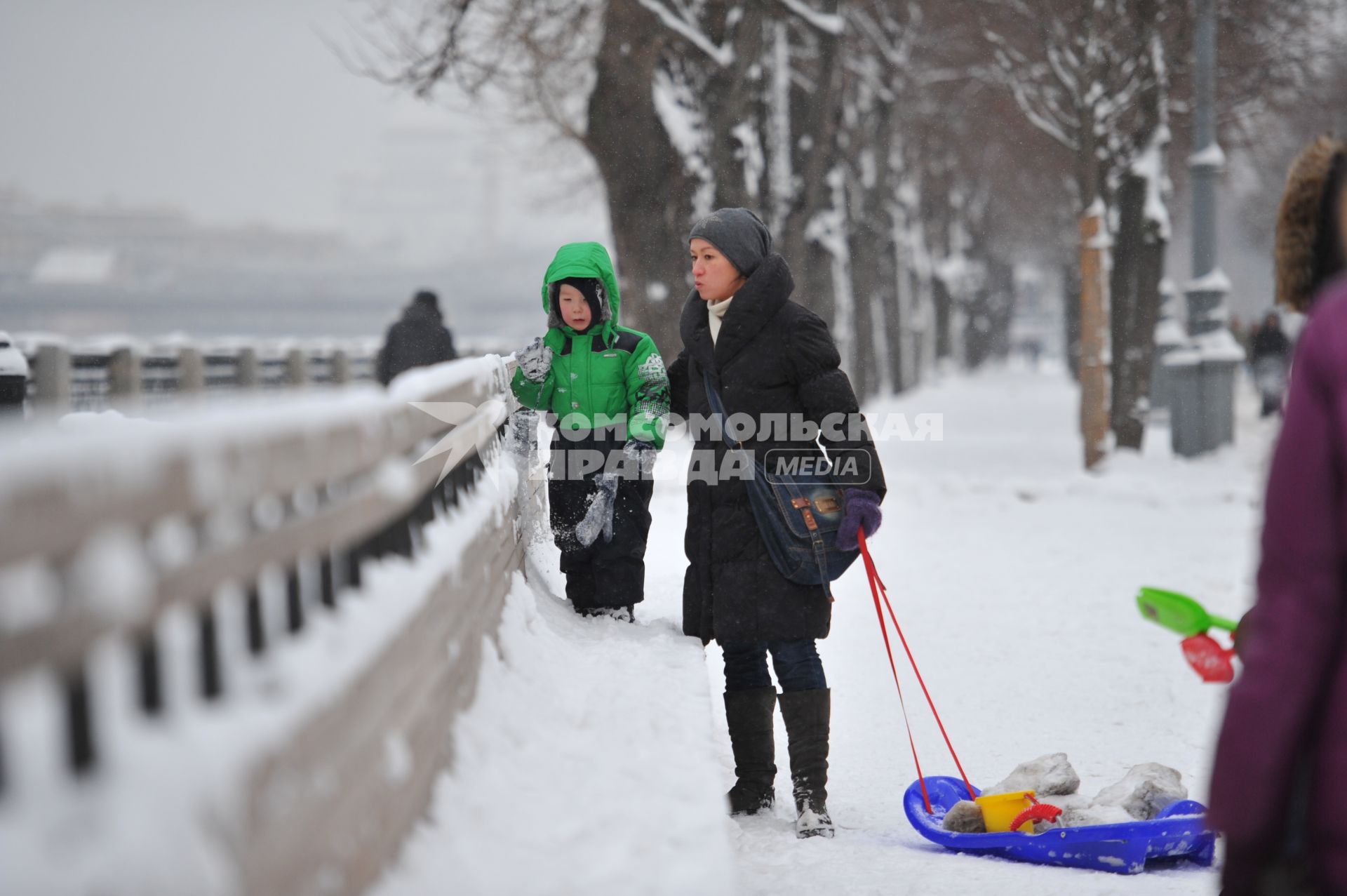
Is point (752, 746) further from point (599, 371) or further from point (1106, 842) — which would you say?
point (599, 371)

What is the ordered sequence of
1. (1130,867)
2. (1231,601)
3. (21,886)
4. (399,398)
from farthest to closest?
1. (1231,601)
2. (1130,867)
3. (399,398)
4. (21,886)

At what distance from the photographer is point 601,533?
4.55 metres

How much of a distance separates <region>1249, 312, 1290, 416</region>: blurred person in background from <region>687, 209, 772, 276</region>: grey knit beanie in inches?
748

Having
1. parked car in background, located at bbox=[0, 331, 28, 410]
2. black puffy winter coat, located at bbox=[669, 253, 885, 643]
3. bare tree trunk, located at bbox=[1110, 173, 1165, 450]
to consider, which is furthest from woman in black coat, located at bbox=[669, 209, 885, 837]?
bare tree trunk, located at bbox=[1110, 173, 1165, 450]

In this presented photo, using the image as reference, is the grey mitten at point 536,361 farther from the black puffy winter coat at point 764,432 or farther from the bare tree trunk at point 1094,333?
the bare tree trunk at point 1094,333

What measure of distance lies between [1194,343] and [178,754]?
15445 mm

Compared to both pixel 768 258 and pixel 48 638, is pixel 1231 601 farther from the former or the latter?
pixel 48 638

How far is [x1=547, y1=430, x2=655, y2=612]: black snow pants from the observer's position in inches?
180

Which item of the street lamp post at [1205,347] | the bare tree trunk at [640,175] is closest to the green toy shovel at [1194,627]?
the bare tree trunk at [640,175]

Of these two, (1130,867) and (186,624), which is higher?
(186,624)

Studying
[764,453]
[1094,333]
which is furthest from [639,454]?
[1094,333]

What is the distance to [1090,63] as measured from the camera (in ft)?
51.4

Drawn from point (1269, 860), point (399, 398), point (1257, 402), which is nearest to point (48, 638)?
point (399, 398)

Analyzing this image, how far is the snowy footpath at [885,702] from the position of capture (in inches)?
102
